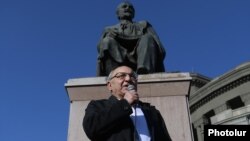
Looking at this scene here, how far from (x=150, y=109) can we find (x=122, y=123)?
0.43 meters

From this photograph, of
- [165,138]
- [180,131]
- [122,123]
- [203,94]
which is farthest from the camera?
[203,94]

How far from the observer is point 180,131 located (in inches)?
190

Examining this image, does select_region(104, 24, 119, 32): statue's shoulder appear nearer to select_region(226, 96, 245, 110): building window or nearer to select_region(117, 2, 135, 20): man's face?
select_region(117, 2, 135, 20): man's face

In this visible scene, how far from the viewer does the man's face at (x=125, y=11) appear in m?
6.89

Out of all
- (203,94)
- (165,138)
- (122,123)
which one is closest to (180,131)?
(165,138)

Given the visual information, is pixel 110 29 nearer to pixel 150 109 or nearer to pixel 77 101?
pixel 77 101

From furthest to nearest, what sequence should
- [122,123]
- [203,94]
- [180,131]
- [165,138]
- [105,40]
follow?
[203,94], [105,40], [180,131], [165,138], [122,123]

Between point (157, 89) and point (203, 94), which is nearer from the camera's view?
point (157, 89)

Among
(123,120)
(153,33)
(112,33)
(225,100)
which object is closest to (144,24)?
(153,33)

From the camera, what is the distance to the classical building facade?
3088 centimetres

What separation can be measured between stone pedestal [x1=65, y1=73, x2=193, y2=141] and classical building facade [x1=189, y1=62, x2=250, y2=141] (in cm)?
2517

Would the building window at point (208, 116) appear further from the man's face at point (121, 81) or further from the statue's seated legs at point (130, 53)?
the man's face at point (121, 81)

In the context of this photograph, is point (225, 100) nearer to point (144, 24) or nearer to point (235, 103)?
point (235, 103)

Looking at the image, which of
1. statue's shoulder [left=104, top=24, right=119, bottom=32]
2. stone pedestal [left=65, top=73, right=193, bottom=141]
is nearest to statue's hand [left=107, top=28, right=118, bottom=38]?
statue's shoulder [left=104, top=24, right=119, bottom=32]
